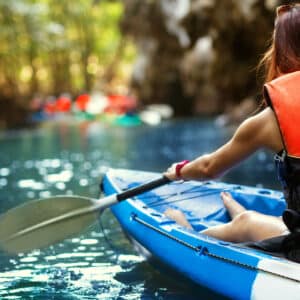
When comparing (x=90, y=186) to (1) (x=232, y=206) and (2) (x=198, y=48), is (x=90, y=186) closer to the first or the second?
(1) (x=232, y=206)

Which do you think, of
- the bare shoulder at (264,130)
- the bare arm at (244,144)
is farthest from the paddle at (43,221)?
the bare shoulder at (264,130)

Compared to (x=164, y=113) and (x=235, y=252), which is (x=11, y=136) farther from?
(x=235, y=252)

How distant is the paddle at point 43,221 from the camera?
4.11 meters

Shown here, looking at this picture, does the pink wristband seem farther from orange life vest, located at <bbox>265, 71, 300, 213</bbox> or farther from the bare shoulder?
orange life vest, located at <bbox>265, 71, 300, 213</bbox>

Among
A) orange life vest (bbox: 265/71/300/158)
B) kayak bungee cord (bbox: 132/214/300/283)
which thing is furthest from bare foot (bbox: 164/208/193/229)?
orange life vest (bbox: 265/71/300/158)

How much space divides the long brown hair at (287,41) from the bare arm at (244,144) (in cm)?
21

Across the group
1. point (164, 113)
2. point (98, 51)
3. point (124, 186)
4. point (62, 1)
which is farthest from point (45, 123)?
point (124, 186)

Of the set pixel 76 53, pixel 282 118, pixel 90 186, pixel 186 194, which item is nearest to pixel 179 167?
pixel 282 118

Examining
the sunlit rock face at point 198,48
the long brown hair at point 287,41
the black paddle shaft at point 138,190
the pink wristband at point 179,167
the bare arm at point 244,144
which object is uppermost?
the sunlit rock face at point 198,48

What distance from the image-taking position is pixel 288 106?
2.61 m

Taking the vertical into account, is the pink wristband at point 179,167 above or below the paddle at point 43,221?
above

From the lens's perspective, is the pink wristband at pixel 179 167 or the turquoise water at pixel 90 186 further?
the turquoise water at pixel 90 186

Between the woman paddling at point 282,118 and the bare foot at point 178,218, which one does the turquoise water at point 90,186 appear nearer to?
the bare foot at point 178,218

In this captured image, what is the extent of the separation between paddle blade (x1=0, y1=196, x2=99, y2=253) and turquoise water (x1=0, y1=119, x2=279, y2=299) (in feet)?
0.69
